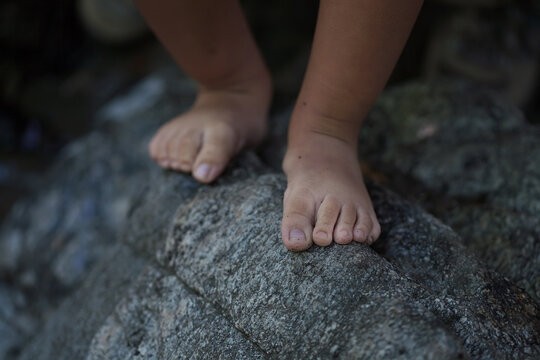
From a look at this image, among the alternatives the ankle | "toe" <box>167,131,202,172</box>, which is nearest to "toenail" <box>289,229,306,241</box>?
the ankle

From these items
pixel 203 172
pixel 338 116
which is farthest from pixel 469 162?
pixel 203 172

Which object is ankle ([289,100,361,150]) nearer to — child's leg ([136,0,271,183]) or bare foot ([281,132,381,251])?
bare foot ([281,132,381,251])

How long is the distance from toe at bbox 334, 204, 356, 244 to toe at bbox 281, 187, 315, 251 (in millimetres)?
53

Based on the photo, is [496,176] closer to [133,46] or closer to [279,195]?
[279,195]

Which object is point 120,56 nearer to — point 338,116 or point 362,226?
point 338,116

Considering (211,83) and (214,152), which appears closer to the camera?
(214,152)

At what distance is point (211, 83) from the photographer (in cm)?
151

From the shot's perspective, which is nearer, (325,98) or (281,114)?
(325,98)

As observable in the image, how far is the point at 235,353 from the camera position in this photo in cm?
98

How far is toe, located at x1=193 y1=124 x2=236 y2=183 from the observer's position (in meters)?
1.30

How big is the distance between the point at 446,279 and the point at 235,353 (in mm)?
439

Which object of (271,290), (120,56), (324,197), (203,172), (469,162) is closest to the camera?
(271,290)

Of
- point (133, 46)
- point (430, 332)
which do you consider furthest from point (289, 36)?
point (430, 332)

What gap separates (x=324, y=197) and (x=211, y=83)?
1.89ft
